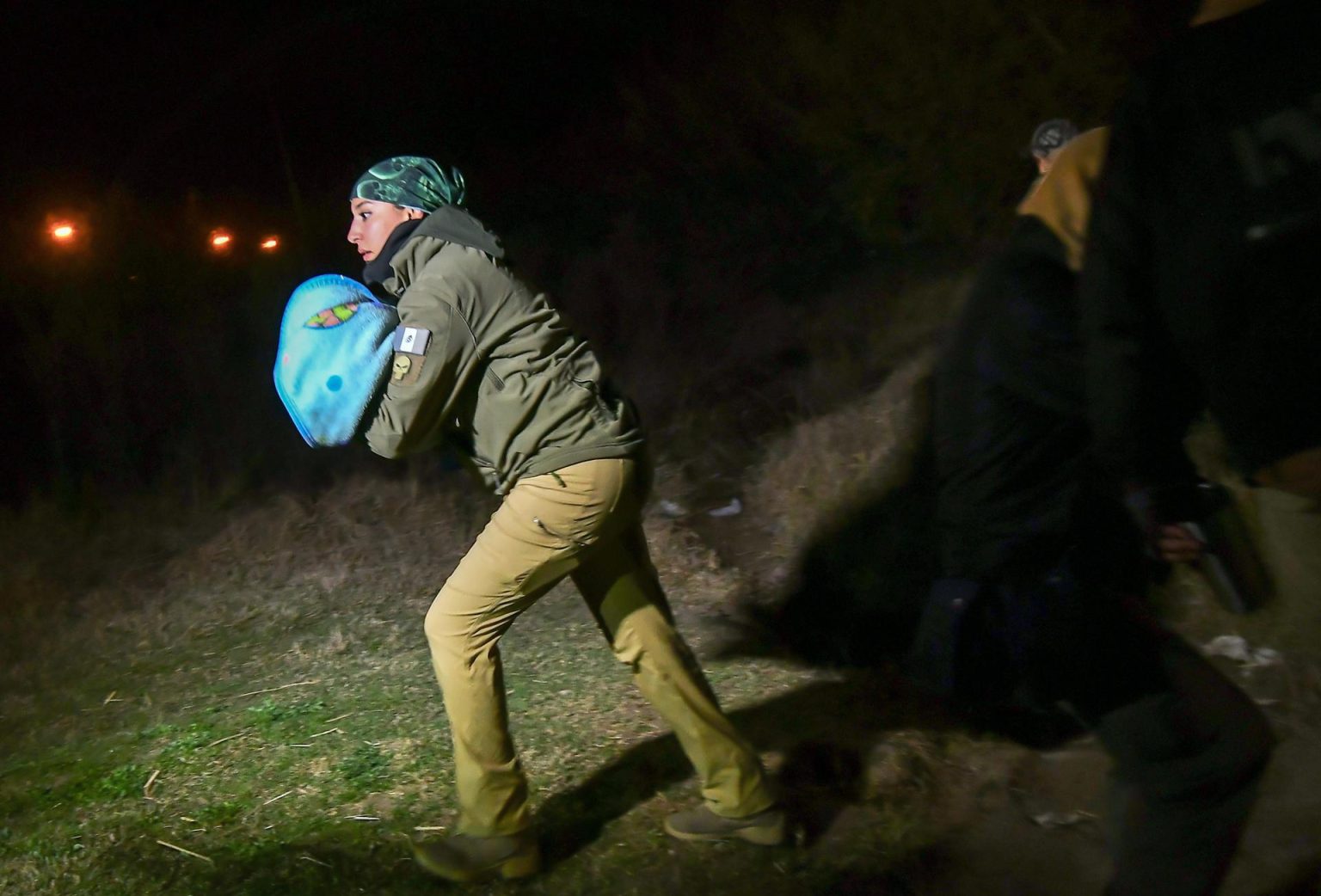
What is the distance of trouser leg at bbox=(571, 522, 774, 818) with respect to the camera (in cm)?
312

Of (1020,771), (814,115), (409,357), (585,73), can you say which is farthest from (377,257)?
(585,73)

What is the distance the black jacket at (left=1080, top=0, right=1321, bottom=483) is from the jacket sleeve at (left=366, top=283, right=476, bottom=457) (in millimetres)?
1472

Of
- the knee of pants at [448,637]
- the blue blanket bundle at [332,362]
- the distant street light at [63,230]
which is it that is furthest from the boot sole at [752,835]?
the distant street light at [63,230]

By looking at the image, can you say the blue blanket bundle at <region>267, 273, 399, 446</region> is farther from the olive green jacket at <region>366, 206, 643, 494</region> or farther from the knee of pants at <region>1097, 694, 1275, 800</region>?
the knee of pants at <region>1097, 694, 1275, 800</region>

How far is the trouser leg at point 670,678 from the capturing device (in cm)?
312

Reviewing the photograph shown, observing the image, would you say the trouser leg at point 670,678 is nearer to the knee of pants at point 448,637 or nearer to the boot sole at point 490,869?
the knee of pants at point 448,637

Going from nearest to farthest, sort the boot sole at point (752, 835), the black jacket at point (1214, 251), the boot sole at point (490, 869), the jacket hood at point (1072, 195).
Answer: the black jacket at point (1214, 251), the jacket hood at point (1072, 195), the boot sole at point (490, 869), the boot sole at point (752, 835)

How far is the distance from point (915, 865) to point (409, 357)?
2022 millimetres

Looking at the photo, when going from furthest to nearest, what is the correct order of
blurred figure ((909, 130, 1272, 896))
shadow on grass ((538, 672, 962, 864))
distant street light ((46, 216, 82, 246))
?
1. distant street light ((46, 216, 82, 246))
2. shadow on grass ((538, 672, 962, 864))
3. blurred figure ((909, 130, 1272, 896))

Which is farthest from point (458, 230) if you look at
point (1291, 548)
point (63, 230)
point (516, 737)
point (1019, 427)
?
point (63, 230)

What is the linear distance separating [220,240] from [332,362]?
10.8m

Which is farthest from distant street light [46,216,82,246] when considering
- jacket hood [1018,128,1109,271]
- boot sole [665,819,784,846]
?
jacket hood [1018,128,1109,271]

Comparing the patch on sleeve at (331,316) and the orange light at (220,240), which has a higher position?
the orange light at (220,240)

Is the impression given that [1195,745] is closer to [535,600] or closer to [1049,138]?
[535,600]
